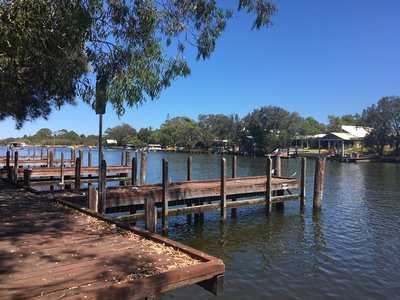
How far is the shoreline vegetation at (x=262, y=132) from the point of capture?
297 ft

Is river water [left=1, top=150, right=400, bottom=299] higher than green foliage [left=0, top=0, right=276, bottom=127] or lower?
lower

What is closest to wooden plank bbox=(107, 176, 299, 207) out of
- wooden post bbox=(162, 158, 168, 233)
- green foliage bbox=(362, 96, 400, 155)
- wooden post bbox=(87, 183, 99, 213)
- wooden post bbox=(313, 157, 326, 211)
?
wooden post bbox=(162, 158, 168, 233)

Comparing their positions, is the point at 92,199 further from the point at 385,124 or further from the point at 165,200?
the point at 385,124

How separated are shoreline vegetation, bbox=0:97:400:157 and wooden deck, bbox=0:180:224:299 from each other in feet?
293

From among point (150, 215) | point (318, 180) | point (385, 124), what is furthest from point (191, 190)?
point (385, 124)

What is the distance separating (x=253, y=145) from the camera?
112312 millimetres

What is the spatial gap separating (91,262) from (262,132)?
339 ft

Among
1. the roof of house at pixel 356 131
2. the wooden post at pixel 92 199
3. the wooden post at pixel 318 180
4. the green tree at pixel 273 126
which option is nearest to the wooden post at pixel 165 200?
the wooden post at pixel 92 199

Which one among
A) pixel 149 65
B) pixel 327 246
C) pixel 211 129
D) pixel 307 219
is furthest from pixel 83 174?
pixel 211 129

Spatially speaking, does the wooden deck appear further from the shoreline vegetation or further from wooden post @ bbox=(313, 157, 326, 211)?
the shoreline vegetation

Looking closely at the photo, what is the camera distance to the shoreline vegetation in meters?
90.6

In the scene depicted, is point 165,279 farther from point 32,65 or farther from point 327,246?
point 327,246

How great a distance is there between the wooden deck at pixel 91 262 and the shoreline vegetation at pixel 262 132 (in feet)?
293

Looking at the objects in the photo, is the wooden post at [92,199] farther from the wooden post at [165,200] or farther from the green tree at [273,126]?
the green tree at [273,126]
